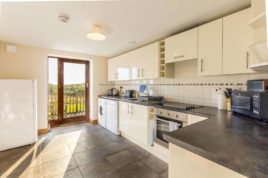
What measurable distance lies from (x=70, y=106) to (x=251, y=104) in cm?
412

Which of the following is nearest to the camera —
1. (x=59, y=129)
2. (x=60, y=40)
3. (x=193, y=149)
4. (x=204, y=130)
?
(x=193, y=149)

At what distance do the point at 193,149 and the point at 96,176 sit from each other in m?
1.56

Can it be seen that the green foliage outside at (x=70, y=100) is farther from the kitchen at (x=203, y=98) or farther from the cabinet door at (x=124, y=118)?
the cabinet door at (x=124, y=118)

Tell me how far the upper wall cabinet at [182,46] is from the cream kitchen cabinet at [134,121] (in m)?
0.99

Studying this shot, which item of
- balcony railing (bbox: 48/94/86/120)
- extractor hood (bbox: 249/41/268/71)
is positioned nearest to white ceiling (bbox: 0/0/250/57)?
extractor hood (bbox: 249/41/268/71)

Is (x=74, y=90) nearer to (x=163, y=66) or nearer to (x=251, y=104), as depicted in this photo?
(x=163, y=66)

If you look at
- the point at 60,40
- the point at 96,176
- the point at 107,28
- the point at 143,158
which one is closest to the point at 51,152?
the point at 96,176

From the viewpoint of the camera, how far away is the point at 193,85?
2.38m

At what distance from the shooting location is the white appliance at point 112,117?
3252mm

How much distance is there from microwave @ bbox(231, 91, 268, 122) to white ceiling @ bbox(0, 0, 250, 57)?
3.36ft

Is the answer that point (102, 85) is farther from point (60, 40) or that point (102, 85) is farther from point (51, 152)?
point (51, 152)

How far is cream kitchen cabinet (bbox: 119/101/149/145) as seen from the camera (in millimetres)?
2432

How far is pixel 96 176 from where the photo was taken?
181cm

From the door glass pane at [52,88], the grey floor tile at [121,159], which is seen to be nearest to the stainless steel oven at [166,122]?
the grey floor tile at [121,159]
